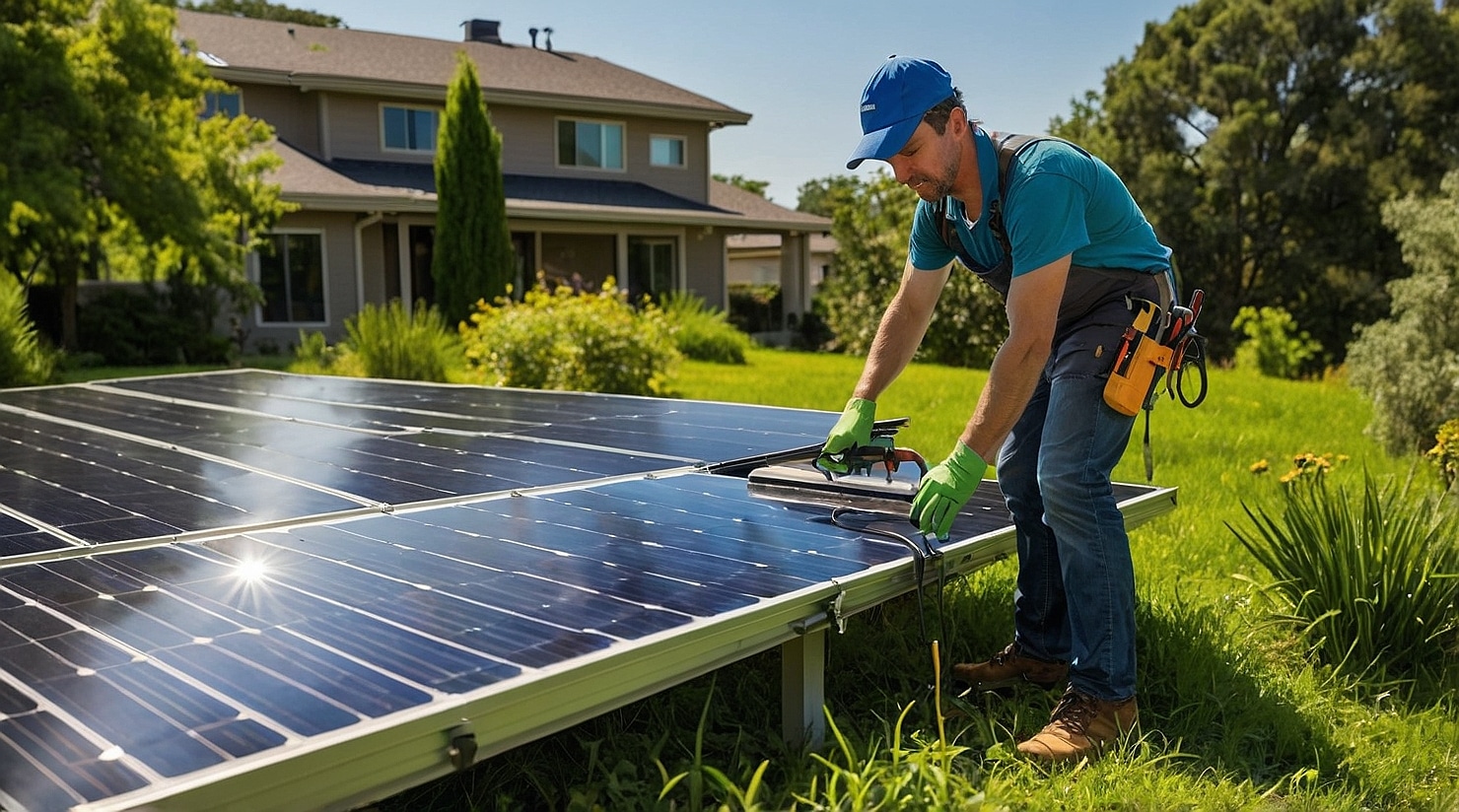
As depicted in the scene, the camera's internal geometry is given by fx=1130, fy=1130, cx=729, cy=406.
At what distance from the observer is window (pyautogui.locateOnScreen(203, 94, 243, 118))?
75.0ft

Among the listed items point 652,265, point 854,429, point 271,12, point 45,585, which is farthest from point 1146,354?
point 271,12

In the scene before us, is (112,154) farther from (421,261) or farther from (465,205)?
(421,261)

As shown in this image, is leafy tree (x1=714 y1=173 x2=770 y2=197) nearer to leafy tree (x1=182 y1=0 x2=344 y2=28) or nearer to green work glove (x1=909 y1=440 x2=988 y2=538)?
leafy tree (x1=182 y1=0 x2=344 y2=28)

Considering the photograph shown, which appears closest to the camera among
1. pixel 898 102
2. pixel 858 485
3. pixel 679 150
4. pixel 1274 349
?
pixel 898 102

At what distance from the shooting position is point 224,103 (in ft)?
75.4

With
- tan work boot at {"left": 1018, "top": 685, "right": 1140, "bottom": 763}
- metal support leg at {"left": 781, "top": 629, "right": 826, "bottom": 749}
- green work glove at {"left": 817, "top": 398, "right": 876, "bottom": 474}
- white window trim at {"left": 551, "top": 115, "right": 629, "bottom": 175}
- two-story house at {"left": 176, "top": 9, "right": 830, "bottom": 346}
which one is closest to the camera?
metal support leg at {"left": 781, "top": 629, "right": 826, "bottom": 749}

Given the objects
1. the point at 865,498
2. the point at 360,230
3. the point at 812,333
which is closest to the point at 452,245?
the point at 360,230

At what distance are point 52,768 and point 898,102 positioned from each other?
269 cm

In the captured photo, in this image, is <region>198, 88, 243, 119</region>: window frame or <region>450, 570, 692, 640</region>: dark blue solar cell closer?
<region>450, 570, 692, 640</region>: dark blue solar cell

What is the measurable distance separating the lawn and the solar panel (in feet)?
1.44

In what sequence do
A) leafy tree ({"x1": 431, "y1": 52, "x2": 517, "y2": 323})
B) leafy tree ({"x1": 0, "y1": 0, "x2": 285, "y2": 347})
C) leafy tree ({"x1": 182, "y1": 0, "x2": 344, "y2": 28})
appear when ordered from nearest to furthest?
leafy tree ({"x1": 0, "y1": 0, "x2": 285, "y2": 347})
leafy tree ({"x1": 431, "y1": 52, "x2": 517, "y2": 323})
leafy tree ({"x1": 182, "y1": 0, "x2": 344, "y2": 28})

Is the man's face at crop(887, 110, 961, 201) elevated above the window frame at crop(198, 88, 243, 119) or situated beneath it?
situated beneath

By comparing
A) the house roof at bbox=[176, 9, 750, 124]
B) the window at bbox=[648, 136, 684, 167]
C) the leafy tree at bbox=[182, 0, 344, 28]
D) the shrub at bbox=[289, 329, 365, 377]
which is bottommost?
the shrub at bbox=[289, 329, 365, 377]

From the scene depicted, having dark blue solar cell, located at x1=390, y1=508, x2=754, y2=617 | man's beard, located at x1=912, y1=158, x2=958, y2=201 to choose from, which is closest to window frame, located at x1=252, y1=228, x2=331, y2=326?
dark blue solar cell, located at x1=390, y1=508, x2=754, y2=617
